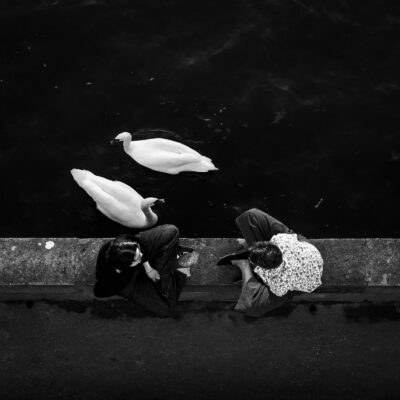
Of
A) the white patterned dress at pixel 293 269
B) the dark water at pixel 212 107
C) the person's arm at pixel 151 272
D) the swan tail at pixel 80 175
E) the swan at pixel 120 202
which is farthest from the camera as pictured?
the dark water at pixel 212 107

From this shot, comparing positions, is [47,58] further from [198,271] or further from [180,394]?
[180,394]

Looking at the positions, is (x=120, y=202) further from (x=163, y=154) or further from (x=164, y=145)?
(x=164, y=145)

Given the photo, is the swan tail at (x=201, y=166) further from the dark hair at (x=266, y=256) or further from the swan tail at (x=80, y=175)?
the dark hair at (x=266, y=256)

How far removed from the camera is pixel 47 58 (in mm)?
8641

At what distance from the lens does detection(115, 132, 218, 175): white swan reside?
746 centimetres

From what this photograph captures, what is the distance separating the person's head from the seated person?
938mm

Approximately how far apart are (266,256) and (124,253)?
44.8 inches

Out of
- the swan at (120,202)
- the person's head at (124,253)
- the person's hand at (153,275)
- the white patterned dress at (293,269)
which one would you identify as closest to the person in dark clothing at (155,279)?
the person's hand at (153,275)

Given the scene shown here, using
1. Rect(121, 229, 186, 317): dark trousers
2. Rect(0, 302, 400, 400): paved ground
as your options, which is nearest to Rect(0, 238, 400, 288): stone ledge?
Rect(121, 229, 186, 317): dark trousers

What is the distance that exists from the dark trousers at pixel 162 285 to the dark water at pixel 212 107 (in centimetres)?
233

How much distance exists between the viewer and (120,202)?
7.04 m

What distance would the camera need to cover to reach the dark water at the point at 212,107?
7738mm

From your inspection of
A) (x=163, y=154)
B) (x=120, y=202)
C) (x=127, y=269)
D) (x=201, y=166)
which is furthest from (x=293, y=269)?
(x=163, y=154)

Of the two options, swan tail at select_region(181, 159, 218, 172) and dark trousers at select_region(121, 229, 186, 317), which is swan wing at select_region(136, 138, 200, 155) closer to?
swan tail at select_region(181, 159, 218, 172)
